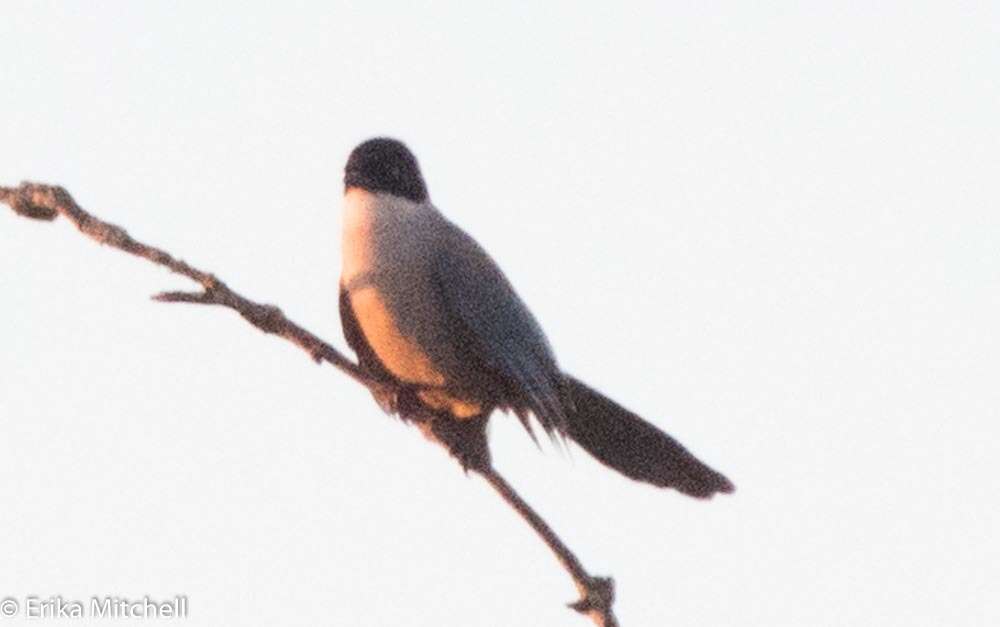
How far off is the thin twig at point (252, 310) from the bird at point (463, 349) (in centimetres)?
168

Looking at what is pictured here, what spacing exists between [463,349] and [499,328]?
5.0 inches

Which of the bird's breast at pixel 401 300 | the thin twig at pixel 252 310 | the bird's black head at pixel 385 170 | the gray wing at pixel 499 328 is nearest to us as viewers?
the thin twig at pixel 252 310

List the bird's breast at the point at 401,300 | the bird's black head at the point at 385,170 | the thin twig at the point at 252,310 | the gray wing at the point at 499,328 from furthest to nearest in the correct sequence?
the bird's black head at the point at 385,170 → the bird's breast at the point at 401,300 → the gray wing at the point at 499,328 → the thin twig at the point at 252,310

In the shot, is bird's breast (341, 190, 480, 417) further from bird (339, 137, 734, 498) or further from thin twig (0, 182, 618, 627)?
thin twig (0, 182, 618, 627)

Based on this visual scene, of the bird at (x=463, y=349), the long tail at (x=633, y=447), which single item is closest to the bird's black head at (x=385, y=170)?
the bird at (x=463, y=349)

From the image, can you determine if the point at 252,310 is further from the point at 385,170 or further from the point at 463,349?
the point at 385,170

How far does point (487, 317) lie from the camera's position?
5.44m

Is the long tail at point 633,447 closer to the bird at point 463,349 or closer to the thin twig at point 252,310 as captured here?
the bird at point 463,349

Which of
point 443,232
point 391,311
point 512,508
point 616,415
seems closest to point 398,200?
point 443,232

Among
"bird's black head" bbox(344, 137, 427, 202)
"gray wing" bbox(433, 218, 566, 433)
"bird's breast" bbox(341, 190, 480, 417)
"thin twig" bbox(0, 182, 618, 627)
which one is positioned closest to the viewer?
"thin twig" bbox(0, 182, 618, 627)

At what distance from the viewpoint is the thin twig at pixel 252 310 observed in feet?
8.87

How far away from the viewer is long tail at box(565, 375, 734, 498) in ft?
17.1

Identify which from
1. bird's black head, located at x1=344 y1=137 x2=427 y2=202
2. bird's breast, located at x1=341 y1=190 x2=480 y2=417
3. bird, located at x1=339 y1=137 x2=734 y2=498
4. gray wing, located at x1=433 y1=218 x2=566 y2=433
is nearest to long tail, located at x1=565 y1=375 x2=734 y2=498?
bird, located at x1=339 y1=137 x2=734 y2=498

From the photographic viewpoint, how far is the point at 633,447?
5418mm
